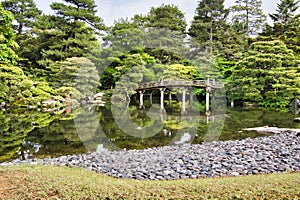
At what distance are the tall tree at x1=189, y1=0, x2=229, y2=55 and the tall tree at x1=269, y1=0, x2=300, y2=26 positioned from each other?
15.8 feet

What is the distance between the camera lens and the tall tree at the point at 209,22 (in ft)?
Result: 87.8

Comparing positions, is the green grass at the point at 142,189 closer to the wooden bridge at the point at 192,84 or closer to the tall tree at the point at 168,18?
the wooden bridge at the point at 192,84

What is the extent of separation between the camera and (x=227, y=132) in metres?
10.0

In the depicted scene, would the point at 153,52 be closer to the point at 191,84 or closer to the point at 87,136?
the point at 191,84

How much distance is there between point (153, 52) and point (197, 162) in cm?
2018

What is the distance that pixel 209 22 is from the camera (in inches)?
1078

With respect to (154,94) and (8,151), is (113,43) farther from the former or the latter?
(8,151)

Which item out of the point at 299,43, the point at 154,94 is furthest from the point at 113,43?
the point at 299,43

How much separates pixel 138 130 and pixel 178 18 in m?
19.8

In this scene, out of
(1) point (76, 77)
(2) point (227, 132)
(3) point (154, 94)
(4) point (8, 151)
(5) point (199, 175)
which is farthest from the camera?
(3) point (154, 94)

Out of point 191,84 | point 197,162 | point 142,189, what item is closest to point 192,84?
point 191,84

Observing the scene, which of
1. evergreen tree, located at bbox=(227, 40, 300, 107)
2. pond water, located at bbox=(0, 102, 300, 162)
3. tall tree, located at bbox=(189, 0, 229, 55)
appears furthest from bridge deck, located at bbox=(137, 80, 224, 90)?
tall tree, located at bbox=(189, 0, 229, 55)

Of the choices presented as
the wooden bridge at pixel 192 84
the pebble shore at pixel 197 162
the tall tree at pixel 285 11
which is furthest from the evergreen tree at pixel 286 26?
the pebble shore at pixel 197 162

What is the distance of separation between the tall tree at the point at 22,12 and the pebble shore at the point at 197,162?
24.1 meters
